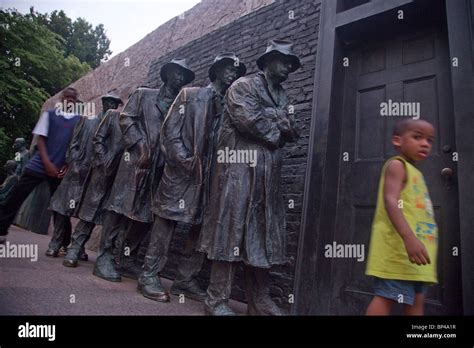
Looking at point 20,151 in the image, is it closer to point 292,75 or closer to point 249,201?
point 292,75

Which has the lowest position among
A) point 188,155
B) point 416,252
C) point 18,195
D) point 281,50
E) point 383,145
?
point 416,252

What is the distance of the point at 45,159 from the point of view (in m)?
3.87

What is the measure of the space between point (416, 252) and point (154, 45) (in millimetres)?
6633

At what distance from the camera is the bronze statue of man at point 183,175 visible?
3383 millimetres

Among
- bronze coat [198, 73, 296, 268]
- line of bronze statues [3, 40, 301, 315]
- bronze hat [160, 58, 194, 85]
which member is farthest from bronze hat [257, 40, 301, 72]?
bronze hat [160, 58, 194, 85]

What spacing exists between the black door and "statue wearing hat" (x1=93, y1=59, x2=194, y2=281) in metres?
1.89

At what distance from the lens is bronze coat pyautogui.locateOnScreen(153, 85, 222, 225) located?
339cm

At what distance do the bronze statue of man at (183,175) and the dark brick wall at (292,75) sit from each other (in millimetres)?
743

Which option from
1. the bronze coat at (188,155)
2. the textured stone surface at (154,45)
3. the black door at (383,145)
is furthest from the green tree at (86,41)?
the black door at (383,145)

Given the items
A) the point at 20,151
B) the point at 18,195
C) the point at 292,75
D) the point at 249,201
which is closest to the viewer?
the point at 249,201

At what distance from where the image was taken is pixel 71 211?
4906 millimetres

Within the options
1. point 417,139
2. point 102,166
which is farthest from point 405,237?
point 102,166

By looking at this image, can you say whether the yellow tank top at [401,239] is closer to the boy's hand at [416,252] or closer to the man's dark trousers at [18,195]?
the boy's hand at [416,252]
